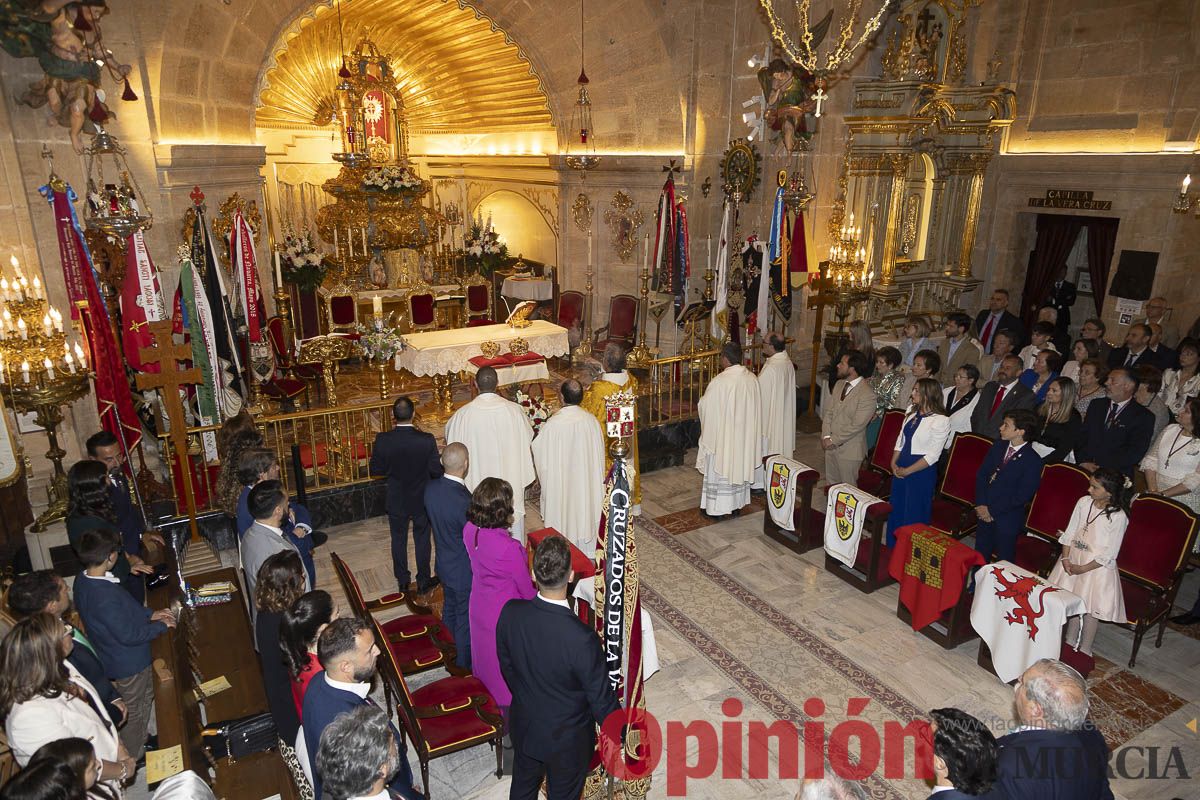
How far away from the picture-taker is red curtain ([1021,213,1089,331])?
11891 mm

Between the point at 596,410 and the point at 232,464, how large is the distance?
126 inches

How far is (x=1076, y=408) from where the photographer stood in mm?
7367

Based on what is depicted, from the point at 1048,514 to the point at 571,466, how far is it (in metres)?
4.11

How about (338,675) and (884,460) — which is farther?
(884,460)

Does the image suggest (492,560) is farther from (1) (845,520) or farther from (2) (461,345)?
(2) (461,345)

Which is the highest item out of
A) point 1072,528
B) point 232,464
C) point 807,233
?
point 807,233

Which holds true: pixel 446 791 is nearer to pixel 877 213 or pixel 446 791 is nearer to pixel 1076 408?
pixel 1076 408

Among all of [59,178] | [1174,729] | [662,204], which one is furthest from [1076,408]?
[59,178]

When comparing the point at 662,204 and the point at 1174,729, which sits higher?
the point at 662,204

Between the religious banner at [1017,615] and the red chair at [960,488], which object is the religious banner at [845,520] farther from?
the religious banner at [1017,615]

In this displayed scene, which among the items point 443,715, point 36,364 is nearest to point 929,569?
point 443,715

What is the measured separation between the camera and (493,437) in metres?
6.27

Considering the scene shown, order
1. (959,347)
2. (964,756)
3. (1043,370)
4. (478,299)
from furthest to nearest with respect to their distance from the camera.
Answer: (478,299)
(959,347)
(1043,370)
(964,756)

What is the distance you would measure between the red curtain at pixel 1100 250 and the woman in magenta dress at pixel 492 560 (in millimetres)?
11292
